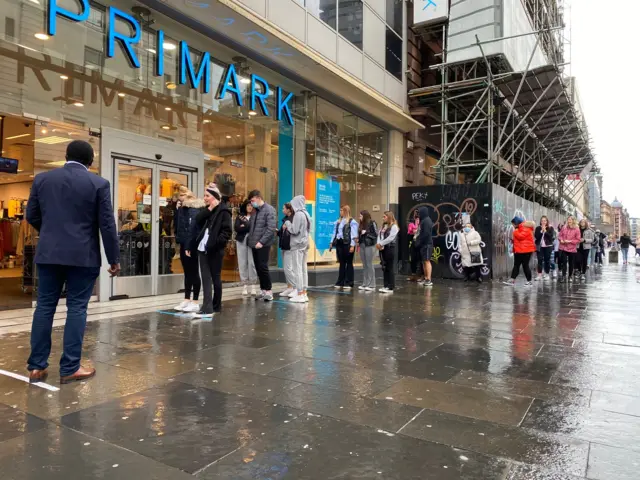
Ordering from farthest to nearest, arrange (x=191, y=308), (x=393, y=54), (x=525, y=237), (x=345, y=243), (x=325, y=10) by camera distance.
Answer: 1. (x=393, y=54)
2. (x=325, y=10)
3. (x=525, y=237)
4. (x=345, y=243)
5. (x=191, y=308)

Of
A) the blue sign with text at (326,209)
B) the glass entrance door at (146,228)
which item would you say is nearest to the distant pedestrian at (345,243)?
the blue sign with text at (326,209)

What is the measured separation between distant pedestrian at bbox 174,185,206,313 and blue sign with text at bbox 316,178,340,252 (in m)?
5.89

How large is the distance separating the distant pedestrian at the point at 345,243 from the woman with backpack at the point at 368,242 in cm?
28

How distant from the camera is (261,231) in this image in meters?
8.10

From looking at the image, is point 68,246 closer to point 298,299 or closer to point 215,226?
point 215,226

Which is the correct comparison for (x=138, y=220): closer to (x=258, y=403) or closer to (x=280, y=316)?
(x=280, y=316)

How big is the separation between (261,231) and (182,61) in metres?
3.69

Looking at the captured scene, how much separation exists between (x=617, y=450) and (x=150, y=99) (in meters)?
8.80

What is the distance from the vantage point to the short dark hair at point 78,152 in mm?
3885

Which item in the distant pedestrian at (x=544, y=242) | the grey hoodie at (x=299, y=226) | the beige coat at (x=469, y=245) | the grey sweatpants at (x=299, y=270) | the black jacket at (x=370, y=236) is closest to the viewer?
the grey hoodie at (x=299, y=226)

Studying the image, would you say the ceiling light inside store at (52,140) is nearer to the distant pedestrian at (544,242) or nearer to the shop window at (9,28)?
the shop window at (9,28)

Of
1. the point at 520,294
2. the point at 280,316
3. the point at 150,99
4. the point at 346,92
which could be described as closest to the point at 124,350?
the point at 280,316

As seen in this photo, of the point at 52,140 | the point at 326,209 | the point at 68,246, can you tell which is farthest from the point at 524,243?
the point at 68,246

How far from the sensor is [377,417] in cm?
311
